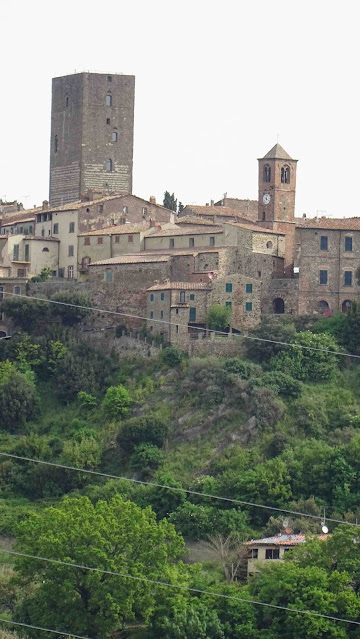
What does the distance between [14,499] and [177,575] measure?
14959 mm

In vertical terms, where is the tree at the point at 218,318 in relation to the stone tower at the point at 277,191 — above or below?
below

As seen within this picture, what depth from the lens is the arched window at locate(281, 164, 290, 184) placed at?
102844 millimetres

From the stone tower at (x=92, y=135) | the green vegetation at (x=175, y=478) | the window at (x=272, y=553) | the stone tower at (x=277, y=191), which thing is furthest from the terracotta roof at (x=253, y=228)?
the window at (x=272, y=553)

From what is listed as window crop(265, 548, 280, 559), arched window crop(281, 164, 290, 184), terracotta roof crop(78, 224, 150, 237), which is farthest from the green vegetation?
arched window crop(281, 164, 290, 184)

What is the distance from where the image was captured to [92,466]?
89125 millimetres

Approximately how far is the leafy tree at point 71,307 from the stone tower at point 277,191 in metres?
9.67

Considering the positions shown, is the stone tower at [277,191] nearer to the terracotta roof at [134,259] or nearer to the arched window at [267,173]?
the arched window at [267,173]

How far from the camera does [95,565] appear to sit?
75125 millimetres

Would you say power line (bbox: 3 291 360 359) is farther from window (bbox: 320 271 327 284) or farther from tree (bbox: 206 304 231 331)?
window (bbox: 320 271 327 284)

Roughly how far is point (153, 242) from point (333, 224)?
868cm

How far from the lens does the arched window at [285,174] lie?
4049 inches

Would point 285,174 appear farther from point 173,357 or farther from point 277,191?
point 173,357

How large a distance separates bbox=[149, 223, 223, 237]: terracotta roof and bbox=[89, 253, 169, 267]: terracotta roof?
5.39ft

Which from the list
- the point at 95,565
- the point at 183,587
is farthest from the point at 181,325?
the point at 183,587
